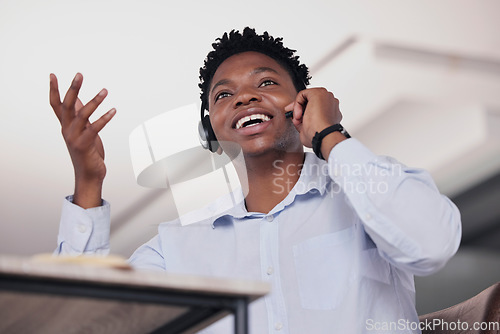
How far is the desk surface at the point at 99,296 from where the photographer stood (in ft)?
2.15

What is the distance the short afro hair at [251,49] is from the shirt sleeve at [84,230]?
73 cm

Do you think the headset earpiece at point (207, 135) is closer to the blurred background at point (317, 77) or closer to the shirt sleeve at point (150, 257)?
the shirt sleeve at point (150, 257)

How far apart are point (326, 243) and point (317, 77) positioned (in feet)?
6.42

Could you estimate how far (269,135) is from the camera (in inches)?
66.4

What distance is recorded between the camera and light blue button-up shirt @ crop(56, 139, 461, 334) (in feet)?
3.95

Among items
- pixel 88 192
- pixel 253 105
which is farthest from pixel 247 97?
pixel 88 192

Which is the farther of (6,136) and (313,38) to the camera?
(6,136)

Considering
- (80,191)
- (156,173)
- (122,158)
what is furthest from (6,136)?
(80,191)

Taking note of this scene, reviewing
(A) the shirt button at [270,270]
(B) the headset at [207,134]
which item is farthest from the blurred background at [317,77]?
(A) the shirt button at [270,270]

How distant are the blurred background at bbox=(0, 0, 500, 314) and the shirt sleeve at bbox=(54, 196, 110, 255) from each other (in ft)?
4.53

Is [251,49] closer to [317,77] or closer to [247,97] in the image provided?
[247,97]

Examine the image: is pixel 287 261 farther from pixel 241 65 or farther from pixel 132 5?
pixel 132 5

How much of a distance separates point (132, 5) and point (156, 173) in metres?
1.07

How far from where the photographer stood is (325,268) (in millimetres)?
1439
